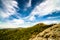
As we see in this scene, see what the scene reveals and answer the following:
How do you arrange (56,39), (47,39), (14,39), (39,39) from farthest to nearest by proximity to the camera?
(14,39) < (39,39) < (47,39) < (56,39)

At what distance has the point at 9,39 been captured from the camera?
8794 cm

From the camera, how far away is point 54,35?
105ft

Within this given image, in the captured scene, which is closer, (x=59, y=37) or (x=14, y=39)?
(x=59, y=37)

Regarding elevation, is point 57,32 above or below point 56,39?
above

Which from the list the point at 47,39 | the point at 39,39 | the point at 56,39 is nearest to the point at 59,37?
the point at 56,39

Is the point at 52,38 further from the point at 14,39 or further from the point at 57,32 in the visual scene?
the point at 14,39

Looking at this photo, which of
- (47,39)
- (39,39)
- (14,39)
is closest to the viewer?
(47,39)

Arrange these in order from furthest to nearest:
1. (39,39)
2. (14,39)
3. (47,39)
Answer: (14,39) < (39,39) < (47,39)

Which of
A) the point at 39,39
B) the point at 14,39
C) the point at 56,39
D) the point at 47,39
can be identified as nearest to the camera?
the point at 56,39

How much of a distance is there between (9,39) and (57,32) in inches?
2432

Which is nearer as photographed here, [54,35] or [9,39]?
[54,35]

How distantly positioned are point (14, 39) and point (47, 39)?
188ft

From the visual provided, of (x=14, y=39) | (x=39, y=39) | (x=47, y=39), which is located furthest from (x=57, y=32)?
(x=14, y=39)

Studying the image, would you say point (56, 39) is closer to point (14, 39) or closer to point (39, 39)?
point (39, 39)
